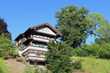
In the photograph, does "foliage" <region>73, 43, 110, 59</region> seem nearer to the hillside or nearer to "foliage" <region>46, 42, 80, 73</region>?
the hillside

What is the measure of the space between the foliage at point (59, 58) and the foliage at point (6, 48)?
6.33 metres

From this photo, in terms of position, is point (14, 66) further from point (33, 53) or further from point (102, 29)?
point (102, 29)

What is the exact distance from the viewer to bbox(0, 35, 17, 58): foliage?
135 feet

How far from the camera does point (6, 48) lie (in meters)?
41.9

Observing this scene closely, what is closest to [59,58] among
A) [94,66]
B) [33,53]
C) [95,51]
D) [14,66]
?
[14,66]

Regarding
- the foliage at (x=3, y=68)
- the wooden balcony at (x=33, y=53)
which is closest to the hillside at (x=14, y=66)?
the foliage at (x=3, y=68)

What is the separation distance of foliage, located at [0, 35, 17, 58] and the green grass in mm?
7590

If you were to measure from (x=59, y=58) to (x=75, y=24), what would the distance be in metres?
27.1

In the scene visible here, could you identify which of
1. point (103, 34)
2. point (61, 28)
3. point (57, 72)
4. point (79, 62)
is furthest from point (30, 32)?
point (103, 34)

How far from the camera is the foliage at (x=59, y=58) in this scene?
34.9 meters

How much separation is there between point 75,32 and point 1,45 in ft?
68.9

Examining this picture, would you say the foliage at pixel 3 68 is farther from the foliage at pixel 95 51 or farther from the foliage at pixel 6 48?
the foliage at pixel 95 51

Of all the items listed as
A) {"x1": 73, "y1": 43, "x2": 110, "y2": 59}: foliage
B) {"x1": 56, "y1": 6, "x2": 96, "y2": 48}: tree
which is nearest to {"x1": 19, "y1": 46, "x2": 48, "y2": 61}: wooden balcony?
{"x1": 73, "y1": 43, "x2": 110, "y2": 59}: foliage

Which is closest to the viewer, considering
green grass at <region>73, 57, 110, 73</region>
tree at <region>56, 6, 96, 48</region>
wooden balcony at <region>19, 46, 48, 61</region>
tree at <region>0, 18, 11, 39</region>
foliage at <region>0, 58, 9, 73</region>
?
foliage at <region>0, 58, 9, 73</region>
